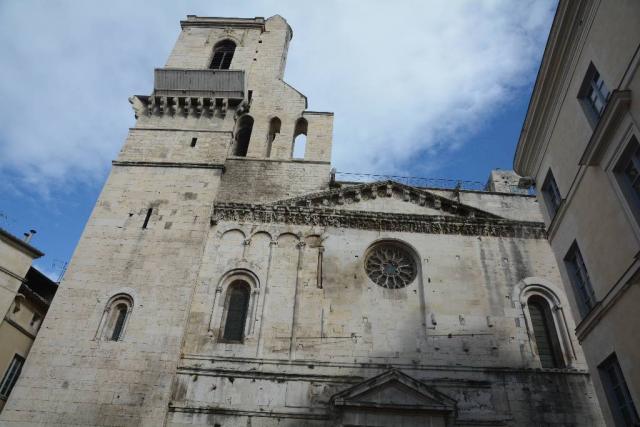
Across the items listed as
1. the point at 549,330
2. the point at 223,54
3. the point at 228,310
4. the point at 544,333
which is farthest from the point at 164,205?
the point at 549,330

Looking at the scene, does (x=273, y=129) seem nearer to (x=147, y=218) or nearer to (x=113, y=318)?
(x=147, y=218)

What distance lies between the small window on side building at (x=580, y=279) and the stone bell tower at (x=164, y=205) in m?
8.76

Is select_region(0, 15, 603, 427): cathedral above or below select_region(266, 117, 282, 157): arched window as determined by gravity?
below

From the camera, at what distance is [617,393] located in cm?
958

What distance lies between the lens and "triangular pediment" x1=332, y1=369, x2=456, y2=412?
492 inches

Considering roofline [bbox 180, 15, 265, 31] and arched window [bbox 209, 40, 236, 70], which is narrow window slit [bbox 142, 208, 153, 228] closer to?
arched window [bbox 209, 40, 236, 70]

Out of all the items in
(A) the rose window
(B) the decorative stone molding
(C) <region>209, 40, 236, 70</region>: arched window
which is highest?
(C) <region>209, 40, 236, 70</region>: arched window

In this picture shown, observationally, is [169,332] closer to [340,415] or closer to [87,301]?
[87,301]

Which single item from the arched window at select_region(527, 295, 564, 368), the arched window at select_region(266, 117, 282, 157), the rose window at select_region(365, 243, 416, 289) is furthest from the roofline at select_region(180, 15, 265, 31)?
the arched window at select_region(527, 295, 564, 368)

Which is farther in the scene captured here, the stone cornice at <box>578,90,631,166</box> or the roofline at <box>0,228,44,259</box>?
the roofline at <box>0,228,44,259</box>

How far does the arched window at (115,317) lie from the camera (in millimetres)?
13766

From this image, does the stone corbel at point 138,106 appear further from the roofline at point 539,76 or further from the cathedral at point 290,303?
the roofline at point 539,76

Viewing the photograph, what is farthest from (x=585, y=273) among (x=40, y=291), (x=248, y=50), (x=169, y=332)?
(x=248, y=50)

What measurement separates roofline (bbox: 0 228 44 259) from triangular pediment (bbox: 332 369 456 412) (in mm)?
9640
